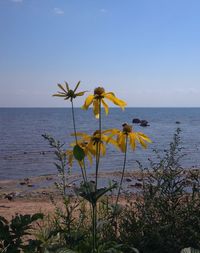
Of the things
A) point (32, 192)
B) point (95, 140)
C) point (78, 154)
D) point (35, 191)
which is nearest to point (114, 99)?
point (95, 140)

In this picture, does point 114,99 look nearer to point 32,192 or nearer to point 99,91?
point 99,91

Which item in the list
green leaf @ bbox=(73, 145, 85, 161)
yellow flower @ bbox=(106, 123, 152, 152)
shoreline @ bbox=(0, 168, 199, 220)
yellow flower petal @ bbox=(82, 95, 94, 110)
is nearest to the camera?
green leaf @ bbox=(73, 145, 85, 161)

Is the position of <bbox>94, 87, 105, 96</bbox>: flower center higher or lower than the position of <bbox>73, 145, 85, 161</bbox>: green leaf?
higher

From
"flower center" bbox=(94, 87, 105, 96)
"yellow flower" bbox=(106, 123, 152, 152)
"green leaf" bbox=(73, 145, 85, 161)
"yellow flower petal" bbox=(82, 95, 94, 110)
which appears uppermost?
"flower center" bbox=(94, 87, 105, 96)

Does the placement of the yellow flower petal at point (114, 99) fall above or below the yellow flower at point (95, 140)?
above

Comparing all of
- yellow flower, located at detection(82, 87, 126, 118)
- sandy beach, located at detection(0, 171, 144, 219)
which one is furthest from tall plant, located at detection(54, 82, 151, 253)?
sandy beach, located at detection(0, 171, 144, 219)

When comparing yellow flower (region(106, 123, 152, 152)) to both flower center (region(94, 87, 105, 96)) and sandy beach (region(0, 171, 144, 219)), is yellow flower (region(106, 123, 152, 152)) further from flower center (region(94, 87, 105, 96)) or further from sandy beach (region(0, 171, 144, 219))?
sandy beach (region(0, 171, 144, 219))

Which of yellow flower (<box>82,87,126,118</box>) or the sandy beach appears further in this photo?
the sandy beach

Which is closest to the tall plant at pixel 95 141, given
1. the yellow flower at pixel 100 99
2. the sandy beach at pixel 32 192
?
the yellow flower at pixel 100 99

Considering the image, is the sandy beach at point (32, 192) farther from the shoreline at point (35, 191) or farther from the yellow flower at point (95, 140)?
the yellow flower at point (95, 140)

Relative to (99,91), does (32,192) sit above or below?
below

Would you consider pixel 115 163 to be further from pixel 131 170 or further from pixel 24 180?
pixel 24 180

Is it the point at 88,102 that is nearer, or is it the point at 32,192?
the point at 88,102

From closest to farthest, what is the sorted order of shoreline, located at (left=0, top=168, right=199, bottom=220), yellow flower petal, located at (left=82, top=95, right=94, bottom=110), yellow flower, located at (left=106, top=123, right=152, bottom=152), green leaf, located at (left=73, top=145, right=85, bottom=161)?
green leaf, located at (left=73, top=145, right=85, bottom=161), yellow flower petal, located at (left=82, top=95, right=94, bottom=110), yellow flower, located at (left=106, top=123, right=152, bottom=152), shoreline, located at (left=0, top=168, right=199, bottom=220)
